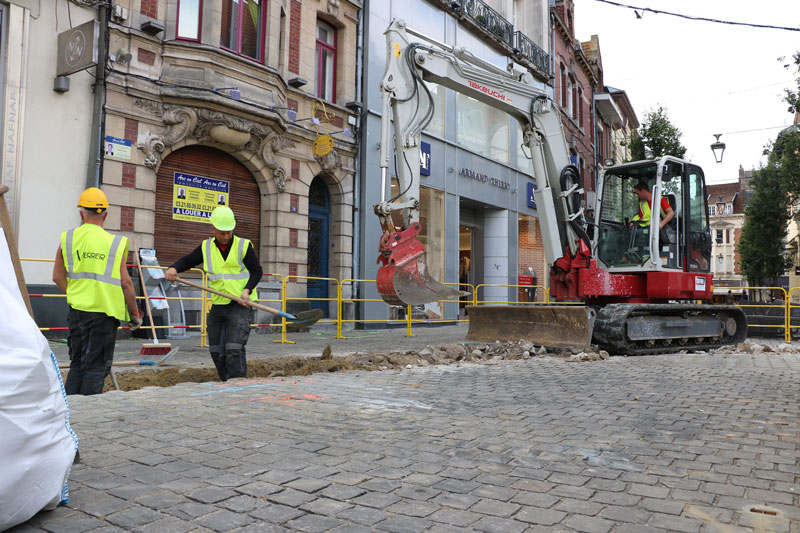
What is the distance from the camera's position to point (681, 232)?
1034 centimetres

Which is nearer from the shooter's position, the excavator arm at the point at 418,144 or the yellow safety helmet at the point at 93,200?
the yellow safety helmet at the point at 93,200

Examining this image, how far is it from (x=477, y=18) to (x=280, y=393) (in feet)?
57.6

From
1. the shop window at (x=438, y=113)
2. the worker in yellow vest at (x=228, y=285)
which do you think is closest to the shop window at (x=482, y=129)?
the shop window at (x=438, y=113)

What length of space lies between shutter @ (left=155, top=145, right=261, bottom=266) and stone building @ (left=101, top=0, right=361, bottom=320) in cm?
→ 2

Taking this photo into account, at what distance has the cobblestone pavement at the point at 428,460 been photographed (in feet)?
8.24

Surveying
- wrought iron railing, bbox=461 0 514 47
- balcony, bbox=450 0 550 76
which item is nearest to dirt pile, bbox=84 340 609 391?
balcony, bbox=450 0 550 76

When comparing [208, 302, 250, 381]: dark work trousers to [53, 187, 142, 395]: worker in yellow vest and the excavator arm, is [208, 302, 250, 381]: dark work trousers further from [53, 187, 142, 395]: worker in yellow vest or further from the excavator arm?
the excavator arm

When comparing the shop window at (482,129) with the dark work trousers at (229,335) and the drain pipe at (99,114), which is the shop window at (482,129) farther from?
the dark work trousers at (229,335)

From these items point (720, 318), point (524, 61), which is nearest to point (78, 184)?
point (720, 318)

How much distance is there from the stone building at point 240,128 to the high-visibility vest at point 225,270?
578cm

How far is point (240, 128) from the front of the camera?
487 inches

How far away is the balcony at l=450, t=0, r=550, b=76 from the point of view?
19.5 m

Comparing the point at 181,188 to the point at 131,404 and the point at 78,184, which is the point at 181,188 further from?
Answer: the point at 131,404

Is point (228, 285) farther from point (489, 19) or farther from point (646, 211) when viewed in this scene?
point (489, 19)
